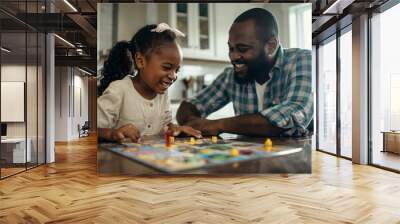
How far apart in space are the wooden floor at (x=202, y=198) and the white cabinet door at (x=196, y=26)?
1826mm

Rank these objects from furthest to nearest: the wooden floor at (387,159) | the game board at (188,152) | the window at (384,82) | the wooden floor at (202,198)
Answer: the wooden floor at (387,159) < the window at (384,82) < the game board at (188,152) < the wooden floor at (202,198)

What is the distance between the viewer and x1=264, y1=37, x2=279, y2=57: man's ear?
5.18m

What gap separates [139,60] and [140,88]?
38cm

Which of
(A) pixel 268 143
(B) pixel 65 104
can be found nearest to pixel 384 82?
(A) pixel 268 143

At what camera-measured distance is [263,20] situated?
5.20m

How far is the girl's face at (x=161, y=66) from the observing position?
5.00m

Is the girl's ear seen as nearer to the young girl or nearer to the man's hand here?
the young girl

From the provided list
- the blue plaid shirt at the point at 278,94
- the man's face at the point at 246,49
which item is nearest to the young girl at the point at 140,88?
the blue plaid shirt at the point at 278,94

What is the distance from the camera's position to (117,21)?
5.18 meters

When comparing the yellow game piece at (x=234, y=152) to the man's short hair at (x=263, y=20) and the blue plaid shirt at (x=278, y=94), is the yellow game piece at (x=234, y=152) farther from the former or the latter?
the man's short hair at (x=263, y=20)

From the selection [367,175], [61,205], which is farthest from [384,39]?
[61,205]

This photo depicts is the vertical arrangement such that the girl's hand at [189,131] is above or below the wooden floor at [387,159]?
above

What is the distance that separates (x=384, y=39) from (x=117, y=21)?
453 centimetres

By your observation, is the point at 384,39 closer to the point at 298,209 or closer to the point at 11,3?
the point at 298,209
